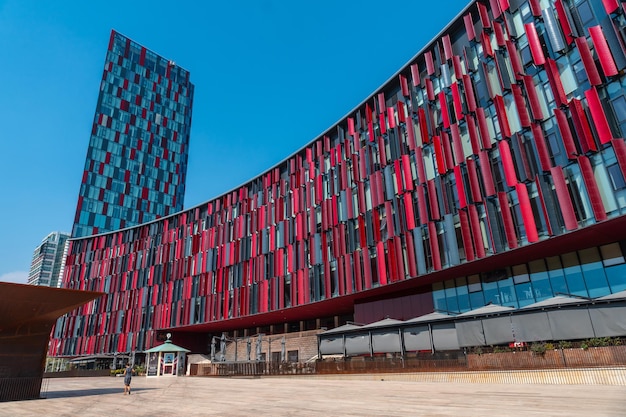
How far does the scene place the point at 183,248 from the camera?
6406cm

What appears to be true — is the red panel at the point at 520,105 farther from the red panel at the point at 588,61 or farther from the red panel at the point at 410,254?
the red panel at the point at 410,254

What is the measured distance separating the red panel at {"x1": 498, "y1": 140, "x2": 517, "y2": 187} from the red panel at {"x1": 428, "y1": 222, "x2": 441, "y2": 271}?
6906 mm

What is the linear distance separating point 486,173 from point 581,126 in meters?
6.76

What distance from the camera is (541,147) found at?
84.1 ft

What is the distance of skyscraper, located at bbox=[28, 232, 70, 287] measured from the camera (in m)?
170

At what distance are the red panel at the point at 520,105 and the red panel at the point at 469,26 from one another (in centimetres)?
757

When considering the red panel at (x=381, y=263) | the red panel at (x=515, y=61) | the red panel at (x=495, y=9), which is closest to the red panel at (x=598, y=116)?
the red panel at (x=515, y=61)

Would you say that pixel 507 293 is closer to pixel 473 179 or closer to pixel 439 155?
pixel 473 179

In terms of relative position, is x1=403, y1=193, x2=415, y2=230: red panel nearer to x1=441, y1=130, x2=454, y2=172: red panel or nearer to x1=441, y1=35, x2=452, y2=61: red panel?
x1=441, y1=130, x2=454, y2=172: red panel

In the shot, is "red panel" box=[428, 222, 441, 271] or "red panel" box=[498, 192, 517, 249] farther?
"red panel" box=[428, 222, 441, 271]

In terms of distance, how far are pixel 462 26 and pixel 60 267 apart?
196288mm

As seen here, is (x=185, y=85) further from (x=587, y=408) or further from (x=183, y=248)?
(x=587, y=408)

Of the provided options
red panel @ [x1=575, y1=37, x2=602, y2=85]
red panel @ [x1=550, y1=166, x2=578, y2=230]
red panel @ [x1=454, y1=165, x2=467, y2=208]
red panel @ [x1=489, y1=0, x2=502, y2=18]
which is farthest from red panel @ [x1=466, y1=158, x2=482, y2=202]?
red panel @ [x1=489, y1=0, x2=502, y2=18]

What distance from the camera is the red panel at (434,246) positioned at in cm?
3069
